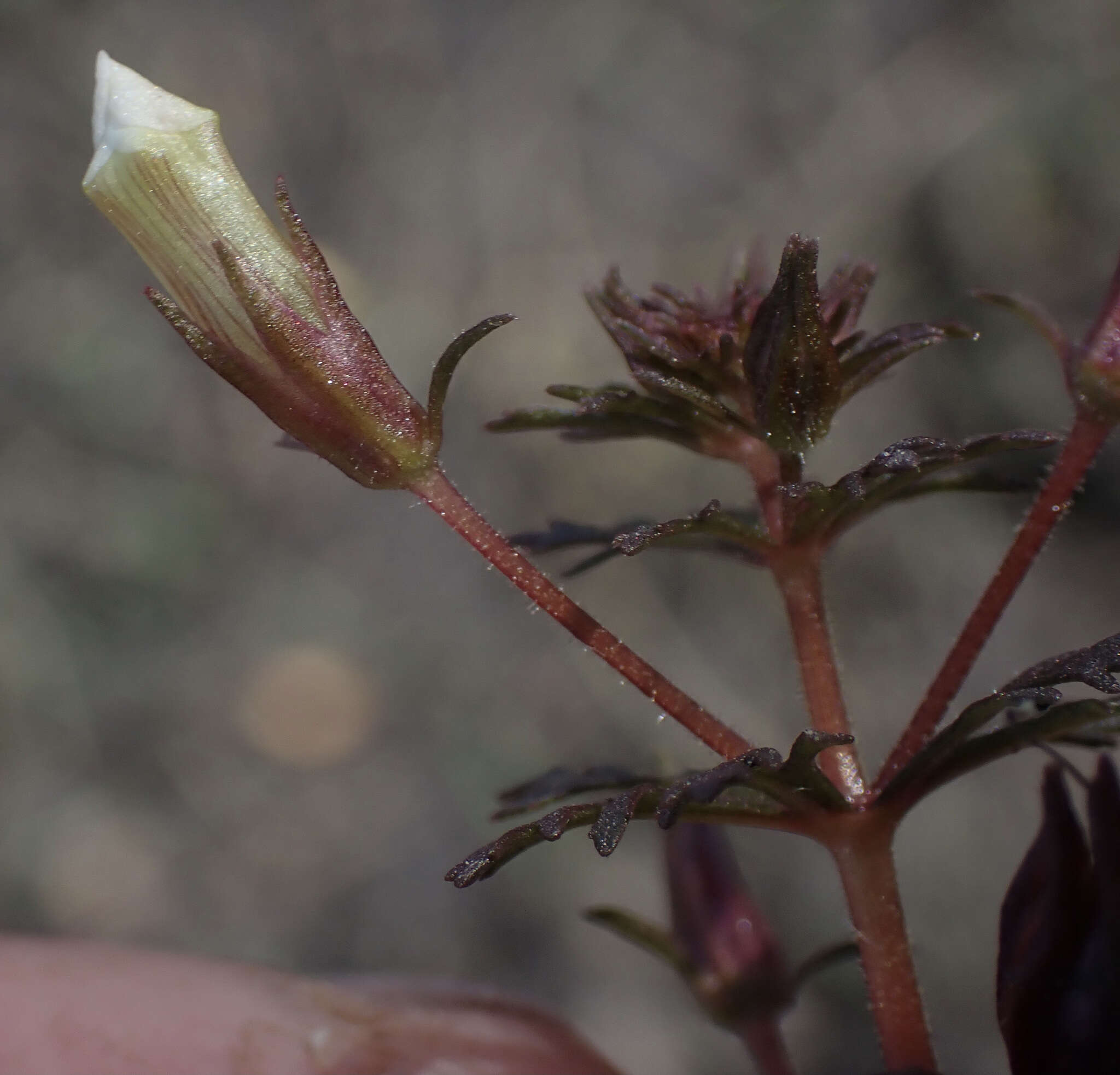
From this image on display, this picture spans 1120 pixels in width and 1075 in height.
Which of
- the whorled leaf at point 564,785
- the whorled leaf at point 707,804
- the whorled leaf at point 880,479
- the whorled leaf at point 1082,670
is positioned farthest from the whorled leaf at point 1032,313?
the whorled leaf at point 564,785

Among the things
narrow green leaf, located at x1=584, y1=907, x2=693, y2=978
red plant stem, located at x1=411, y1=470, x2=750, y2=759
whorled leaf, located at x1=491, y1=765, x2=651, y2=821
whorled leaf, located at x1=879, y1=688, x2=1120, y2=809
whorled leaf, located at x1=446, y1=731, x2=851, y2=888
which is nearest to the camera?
whorled leaf, located at x1=446, y1=731, x2=851, y2=888

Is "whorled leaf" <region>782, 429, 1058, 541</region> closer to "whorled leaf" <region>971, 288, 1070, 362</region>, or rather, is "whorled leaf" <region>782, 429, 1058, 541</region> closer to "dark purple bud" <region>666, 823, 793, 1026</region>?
"whorled leaf" <region>971, 288, 1070, 362</region>

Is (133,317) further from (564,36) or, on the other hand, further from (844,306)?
(844,306)

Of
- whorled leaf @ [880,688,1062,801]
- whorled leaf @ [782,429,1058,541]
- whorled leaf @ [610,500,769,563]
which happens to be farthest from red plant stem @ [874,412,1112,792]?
whorled leaf @ [610,500,769,563]

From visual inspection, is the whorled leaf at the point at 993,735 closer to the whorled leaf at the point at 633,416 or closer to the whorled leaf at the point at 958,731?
the whorled leaf at the point at 958,731

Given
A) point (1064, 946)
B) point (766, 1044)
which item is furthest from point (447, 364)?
point (766, 1044)
